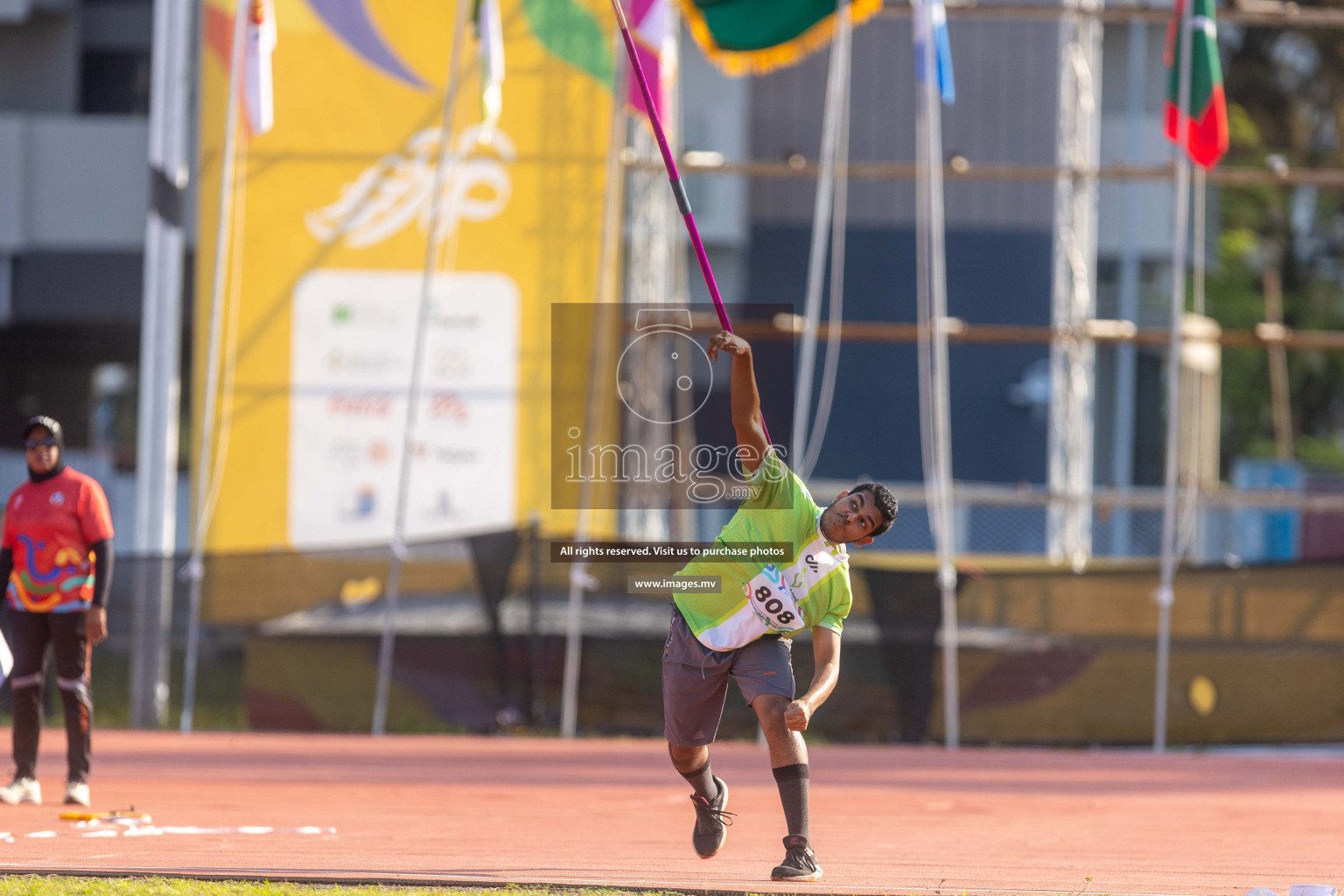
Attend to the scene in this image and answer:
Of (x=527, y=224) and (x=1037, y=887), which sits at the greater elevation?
(x=527, y=224)

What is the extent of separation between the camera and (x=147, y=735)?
12.2 m

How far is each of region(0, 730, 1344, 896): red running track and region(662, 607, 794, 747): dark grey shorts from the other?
598 millimetres

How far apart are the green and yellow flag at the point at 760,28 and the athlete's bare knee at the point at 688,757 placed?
26.9 ft

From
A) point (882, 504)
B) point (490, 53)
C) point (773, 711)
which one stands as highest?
point (490, 53)

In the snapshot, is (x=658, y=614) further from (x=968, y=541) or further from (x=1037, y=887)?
(x=968, y=541)

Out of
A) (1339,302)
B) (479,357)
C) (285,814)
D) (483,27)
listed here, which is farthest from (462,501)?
(1339,302)

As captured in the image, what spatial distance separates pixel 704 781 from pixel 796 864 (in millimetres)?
537

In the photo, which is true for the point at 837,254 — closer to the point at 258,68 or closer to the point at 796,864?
the point at 258,68

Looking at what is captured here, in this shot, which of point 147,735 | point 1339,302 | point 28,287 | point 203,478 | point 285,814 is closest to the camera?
point 285,814

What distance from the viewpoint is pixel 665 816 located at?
8820mm

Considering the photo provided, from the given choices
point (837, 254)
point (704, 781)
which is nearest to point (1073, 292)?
point (837, 254)

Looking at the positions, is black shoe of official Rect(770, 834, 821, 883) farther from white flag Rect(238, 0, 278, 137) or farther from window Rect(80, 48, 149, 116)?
window Rect(80, 48, 149, 116)

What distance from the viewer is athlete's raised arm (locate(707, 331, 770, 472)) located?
595cm

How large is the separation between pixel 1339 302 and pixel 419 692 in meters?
25.7
